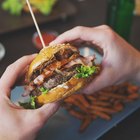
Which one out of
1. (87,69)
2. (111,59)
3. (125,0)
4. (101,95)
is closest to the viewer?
(87,69)

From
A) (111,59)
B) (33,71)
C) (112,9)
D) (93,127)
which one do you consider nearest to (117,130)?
(93,127)

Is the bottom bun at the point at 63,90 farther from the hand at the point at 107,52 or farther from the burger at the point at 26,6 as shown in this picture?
the burger at the point at 26,6

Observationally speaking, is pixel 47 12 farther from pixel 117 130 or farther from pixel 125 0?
pixel 117 130

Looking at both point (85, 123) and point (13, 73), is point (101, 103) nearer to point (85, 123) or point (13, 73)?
point (85, 123)

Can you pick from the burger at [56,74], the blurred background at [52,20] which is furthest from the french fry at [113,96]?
the blurred background at [52,20]

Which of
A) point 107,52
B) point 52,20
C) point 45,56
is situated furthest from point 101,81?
point 52,20
